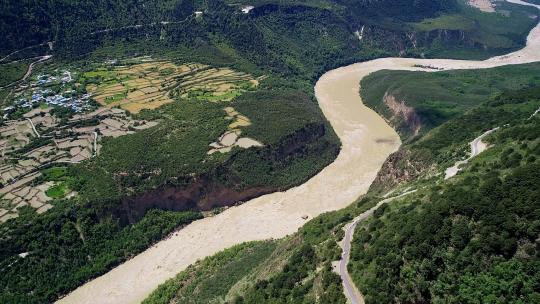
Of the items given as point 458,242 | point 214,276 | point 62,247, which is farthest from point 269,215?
point 458,242

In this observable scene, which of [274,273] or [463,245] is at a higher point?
[463,245]

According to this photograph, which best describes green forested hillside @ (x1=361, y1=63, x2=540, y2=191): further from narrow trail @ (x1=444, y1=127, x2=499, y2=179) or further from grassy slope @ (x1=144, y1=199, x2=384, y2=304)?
grassy slope @ (x1=144, y1=199, x2=384, y2=304)

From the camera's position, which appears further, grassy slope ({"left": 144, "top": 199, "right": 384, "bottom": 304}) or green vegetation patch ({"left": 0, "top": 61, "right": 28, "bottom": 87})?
green vegetation patch ({"left": 0, "top": 61, "right": 28, "bottom": 87})

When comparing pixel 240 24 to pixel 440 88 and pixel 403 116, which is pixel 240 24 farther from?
pixel 403 116

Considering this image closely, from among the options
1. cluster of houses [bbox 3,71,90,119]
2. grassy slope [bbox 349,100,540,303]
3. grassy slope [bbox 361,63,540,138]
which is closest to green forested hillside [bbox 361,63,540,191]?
grassy slope [bbox 361,63,540,138]

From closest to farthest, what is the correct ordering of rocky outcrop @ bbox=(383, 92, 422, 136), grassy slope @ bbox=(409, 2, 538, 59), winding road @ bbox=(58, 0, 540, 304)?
winding road @ bbox=(58, 0, 540, 304)
rocky outcrop @ bbox=(383, 92, 422, 136)
grassy slope @ bbox=(409, 2, 538, 59)

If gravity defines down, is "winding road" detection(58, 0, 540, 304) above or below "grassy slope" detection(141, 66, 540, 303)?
below

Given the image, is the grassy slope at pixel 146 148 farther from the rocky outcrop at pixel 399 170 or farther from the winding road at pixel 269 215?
the rocky outcrop at pixel 399 170
